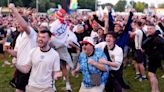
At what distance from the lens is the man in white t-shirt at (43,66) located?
597 centimetres

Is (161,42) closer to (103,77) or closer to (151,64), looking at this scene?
(151,64)

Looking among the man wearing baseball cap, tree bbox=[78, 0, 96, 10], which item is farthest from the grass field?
tree bbox=[78, 0, 96, 10]

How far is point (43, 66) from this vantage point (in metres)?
6.00

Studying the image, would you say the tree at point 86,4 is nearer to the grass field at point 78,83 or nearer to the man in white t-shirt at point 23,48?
the grass field at point 78,83

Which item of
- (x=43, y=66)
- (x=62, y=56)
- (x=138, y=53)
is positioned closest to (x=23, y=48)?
(x=43, y=66)

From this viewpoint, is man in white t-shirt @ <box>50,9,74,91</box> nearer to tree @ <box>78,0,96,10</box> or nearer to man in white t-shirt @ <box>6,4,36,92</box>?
man in white t-shirt @ <box>6,4,36,92</box>

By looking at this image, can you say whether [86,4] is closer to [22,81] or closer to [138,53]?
[138,53]

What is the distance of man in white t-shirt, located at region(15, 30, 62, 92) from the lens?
597 cm

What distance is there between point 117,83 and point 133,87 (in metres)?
3.41

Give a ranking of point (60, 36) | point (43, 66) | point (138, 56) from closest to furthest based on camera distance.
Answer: point (43, 66)
point (60, 36)
point (138, 56)

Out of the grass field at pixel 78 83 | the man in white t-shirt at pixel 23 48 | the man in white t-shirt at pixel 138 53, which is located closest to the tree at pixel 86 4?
the grass field at pixel 78 83

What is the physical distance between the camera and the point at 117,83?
765 cm

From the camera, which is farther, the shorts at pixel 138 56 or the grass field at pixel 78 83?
the shorts at pixel 138 56

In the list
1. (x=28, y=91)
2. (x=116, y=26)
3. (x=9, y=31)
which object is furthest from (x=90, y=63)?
(x=9, y=31)
